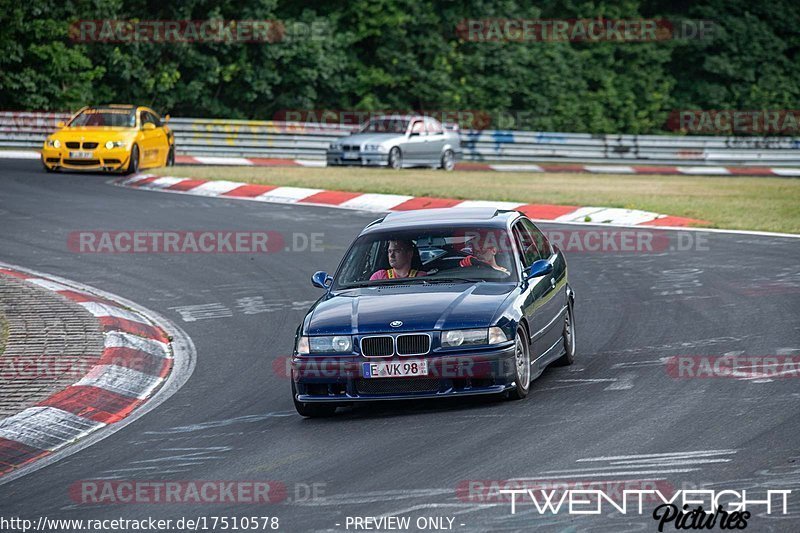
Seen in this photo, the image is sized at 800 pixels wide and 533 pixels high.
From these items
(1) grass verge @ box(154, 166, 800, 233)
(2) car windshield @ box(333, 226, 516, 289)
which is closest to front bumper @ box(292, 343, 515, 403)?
(2) car windshield @ box(333, 226, 516, 289)

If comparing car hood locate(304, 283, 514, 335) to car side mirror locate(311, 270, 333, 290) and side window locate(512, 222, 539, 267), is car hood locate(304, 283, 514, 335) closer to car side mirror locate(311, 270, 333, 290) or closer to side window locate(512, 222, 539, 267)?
car side mirror locate(311, 270, 333, 290)

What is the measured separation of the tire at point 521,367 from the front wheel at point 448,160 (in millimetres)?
25538

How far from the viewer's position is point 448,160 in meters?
35.3

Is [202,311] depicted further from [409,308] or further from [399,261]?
[409,308]

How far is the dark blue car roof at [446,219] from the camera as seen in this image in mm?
10578

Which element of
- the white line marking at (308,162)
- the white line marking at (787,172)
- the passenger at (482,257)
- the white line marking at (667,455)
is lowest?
the white line marking at (787,172)

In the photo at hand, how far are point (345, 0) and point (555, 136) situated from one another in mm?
7658

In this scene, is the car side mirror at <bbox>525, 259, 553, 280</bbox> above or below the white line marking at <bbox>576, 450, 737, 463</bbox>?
above

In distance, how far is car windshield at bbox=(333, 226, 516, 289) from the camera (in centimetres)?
1027

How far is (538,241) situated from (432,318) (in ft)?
7.91

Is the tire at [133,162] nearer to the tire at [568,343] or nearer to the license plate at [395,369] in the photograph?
the tire at [568,343]

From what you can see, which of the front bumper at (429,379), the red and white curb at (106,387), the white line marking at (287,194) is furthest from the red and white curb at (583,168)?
the front bumper at (429,379)

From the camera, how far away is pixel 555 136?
4131 centimetres

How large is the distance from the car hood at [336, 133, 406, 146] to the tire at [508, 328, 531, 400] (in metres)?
23.6
